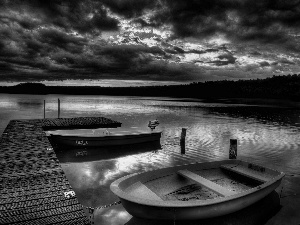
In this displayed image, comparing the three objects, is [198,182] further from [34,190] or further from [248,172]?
[34,190]

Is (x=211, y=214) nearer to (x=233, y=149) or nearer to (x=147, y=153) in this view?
(x=233, y=149)

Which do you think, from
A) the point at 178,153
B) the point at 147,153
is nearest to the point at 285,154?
the point at 178,153

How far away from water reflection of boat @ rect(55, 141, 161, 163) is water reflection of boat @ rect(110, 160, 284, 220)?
27.7 ft

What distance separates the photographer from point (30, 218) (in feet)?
20.6

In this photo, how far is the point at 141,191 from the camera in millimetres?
8031

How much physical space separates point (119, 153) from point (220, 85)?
194 metres

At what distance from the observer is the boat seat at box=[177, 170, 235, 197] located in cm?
781

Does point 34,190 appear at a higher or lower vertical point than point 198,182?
lower

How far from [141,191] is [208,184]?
98.2 inches

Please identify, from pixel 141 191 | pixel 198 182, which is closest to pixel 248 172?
pixel 198 182

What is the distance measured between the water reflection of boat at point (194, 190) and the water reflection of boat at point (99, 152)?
8452 millimetres

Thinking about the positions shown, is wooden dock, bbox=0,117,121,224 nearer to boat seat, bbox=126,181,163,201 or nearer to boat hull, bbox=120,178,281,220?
boat hull, bbox=120,178,281,220

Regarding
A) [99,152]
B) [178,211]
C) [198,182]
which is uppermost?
[198,182]

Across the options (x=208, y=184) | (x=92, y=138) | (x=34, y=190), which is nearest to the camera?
(x=34, y=190)
